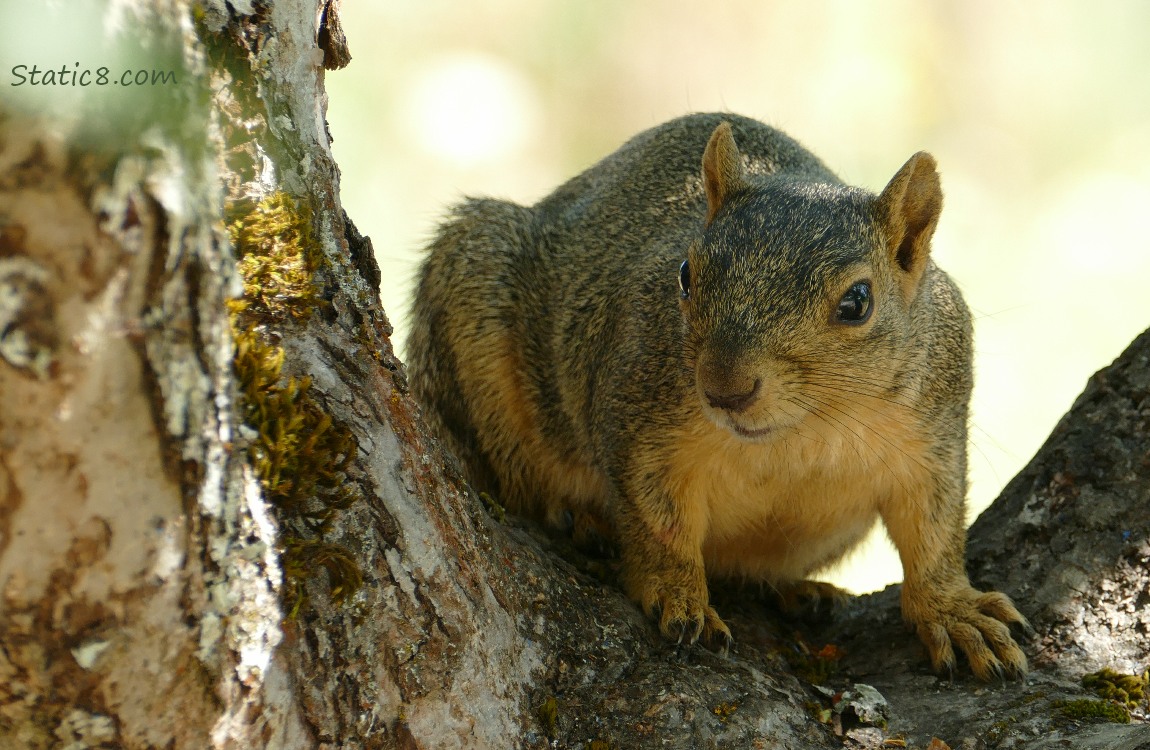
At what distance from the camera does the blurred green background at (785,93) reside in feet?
24.7

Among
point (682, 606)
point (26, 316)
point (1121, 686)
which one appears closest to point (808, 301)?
point (682, 606)

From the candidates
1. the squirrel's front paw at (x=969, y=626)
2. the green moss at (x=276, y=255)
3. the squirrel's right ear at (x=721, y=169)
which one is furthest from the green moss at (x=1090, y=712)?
the green moss at (x=276, y=255)

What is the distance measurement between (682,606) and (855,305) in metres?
0.97

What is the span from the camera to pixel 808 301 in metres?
2.94

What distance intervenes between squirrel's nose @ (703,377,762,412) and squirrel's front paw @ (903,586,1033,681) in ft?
3.25

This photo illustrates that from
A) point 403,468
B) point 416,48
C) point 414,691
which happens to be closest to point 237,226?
point 403,468

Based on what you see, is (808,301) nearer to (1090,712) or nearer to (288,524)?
(1090,712)

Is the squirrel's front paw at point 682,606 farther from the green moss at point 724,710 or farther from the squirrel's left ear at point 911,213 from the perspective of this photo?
the squirrel's left ear at point 911,213

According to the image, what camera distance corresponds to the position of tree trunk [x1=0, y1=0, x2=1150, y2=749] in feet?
4.56

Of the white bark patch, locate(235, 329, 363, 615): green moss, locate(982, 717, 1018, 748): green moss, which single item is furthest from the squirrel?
the white bark patch

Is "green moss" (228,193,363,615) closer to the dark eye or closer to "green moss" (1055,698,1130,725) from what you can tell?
the dark eye

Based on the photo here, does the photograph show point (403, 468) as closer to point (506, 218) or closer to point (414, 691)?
point (414, 691)

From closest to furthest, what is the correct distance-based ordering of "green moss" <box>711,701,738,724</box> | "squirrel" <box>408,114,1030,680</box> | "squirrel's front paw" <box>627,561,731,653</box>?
"green moss" <box>711,701,738,724</box>, "squirrel" <box>408,114,1030,680</box>, "squirrel's front paw" <box>627,561,731,653</box>

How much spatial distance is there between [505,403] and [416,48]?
4489mm
